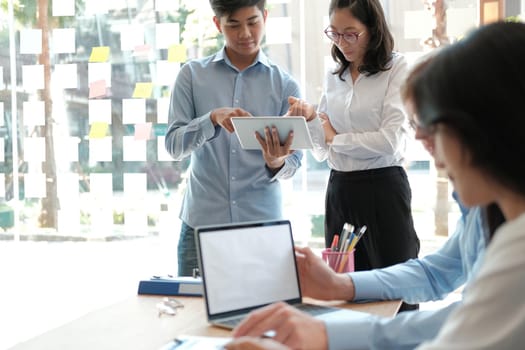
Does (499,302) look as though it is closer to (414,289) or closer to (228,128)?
(414,289)

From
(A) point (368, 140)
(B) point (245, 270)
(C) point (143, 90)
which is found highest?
(C) point (143, 90)

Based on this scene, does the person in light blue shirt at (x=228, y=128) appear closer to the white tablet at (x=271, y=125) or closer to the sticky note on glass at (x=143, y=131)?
the white tablet at (x=271, y=125)

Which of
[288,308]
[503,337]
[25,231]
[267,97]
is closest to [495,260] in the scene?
[503,337]

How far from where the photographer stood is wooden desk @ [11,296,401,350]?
1463mm

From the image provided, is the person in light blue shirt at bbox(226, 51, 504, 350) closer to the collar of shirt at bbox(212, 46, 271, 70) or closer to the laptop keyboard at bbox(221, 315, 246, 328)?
the laptop keyboard at bbox(221, 315, 246, 328)

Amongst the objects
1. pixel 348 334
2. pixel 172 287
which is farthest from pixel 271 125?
pixel 348 334

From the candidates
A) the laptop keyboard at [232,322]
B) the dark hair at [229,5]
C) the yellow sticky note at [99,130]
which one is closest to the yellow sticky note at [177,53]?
the yellow sticky note at [99,130]

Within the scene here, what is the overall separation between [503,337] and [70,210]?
12.7ft

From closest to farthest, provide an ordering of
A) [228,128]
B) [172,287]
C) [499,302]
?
[499,302]
[172,287]
[228,128]

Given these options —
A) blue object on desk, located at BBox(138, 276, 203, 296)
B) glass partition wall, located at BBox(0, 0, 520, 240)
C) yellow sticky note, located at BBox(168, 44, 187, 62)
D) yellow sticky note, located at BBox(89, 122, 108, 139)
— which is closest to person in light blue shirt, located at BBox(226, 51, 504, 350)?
blue object on desk, located at BBox(138, 276, 203, 296)

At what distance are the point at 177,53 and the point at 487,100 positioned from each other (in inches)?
133

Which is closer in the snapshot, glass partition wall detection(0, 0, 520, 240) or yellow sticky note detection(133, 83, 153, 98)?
glass partition wall detection(0, 0, 520, 240)

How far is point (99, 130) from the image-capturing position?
171 inches

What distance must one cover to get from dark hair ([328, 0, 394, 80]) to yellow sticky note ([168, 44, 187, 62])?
171 centimetres
